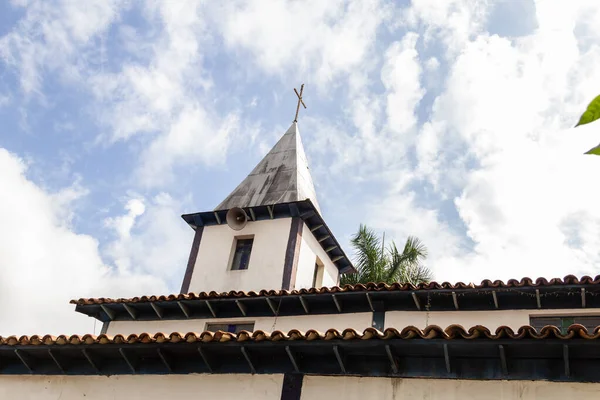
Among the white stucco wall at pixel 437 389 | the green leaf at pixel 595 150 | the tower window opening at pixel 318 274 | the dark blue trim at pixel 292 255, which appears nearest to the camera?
the green leaf at pixel 595 150

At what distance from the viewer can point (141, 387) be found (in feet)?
30.3

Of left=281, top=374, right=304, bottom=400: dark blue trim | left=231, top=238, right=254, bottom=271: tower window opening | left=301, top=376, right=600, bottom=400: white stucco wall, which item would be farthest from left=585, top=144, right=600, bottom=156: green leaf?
left=231, top=238, right=254, bottom=271: tower window opening

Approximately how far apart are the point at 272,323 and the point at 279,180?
590 cm

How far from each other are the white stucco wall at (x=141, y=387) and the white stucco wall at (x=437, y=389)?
2.24ft

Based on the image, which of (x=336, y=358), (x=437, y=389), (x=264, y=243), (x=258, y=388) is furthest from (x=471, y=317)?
(x=264, y=243)

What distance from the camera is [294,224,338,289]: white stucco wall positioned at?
14.4m

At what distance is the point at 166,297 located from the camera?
11.8 metres

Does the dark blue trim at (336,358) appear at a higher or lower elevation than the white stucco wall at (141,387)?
higher

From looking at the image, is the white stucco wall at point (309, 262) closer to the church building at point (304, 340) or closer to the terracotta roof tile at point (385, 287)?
the church building at point (304, 340)

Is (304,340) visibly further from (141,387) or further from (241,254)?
(241,254)

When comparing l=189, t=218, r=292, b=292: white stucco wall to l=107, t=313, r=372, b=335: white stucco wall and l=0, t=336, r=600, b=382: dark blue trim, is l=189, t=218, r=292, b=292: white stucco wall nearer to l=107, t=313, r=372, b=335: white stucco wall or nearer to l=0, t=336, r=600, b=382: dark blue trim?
l=107, t=313, r=372, b=335: white stucco wall

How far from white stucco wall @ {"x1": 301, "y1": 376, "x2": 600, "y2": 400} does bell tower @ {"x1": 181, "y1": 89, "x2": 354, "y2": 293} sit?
5.36 metres

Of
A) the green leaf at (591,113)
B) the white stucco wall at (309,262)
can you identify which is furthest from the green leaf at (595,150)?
the white stucco wall at (309,262)

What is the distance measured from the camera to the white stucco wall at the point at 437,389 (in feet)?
23.2
